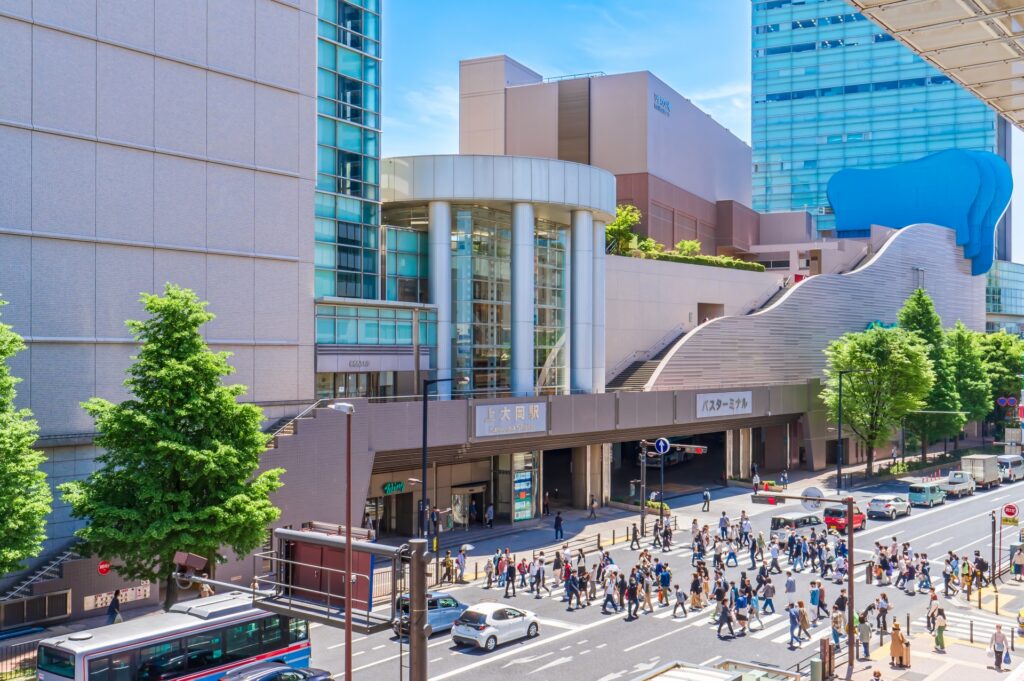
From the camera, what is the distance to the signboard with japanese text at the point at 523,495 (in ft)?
167

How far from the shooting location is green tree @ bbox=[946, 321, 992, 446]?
81219 millimetres

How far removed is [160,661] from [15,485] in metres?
7.72

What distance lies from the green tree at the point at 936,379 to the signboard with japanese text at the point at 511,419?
3716cm

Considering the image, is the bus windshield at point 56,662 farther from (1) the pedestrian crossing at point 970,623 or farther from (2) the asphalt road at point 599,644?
(1) the pedestrian crossing at point 970,623

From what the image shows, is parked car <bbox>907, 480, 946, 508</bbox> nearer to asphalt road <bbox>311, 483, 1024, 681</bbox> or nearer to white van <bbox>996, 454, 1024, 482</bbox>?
white van <bbox>996, 454, 1024, 482</bbox>

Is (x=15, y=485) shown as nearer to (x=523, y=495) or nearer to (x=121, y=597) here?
(x=121, y=597)

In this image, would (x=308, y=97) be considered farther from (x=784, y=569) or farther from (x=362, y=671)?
(x=784, y=569)

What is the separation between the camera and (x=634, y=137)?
8050 centimetres

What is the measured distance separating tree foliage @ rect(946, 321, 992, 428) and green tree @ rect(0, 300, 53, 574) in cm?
7296

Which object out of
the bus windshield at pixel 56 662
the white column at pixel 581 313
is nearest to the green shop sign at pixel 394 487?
the white column at pixel 581 313

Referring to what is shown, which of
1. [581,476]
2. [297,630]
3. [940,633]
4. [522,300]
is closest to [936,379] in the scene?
[581,476]

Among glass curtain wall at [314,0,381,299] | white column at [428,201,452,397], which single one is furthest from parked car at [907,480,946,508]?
glass curtain wall at [314,0,381,299]

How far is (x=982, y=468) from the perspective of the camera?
64750 mm

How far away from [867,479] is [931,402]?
39.7 feet
